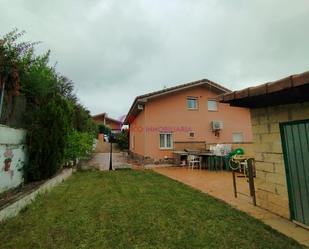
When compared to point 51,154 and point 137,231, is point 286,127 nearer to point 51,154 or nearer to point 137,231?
point 137,231

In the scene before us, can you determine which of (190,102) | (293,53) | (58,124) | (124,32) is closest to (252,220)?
(58,124)

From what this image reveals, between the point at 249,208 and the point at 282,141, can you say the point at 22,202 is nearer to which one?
the point at 249,208

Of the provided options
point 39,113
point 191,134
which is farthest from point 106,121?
point 39,113

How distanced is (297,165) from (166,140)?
1166 centimetres

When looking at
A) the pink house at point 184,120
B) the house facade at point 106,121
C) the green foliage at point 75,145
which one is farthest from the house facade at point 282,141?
the house facade at point 106,121

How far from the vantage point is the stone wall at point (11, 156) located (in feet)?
17.0

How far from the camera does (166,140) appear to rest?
50.9ft

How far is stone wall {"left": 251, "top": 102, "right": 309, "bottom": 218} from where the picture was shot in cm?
425

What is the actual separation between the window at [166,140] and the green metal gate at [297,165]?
11.3m

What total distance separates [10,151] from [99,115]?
3681 centimetres

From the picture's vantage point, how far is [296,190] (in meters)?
4.00

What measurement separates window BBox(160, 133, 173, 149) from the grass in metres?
9.25

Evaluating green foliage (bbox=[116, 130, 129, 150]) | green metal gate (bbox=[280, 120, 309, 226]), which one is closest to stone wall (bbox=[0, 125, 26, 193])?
green metal gate (bbox=[280, 120, 309, 226])

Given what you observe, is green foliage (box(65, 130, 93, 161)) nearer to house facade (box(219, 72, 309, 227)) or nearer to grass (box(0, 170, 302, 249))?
grass (box(0, 170, 302, 249))
